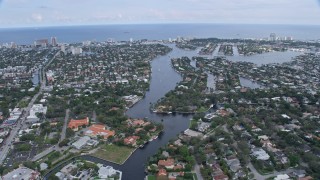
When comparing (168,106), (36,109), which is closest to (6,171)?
(36,109)

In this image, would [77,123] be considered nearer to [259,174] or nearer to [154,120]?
[154,120]

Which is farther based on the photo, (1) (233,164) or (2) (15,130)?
(2) (15,130)

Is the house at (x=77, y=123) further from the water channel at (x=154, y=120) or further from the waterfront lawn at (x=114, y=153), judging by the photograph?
the water channel at (x=154, y=120)

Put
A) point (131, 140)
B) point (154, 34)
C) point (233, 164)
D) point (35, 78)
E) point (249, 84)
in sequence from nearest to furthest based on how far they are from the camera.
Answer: point (233, 164) → point (131, 140) → point (249, 84) → point (35, 78) → point (154, 34)

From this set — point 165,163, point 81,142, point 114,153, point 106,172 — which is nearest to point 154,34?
point 81,142

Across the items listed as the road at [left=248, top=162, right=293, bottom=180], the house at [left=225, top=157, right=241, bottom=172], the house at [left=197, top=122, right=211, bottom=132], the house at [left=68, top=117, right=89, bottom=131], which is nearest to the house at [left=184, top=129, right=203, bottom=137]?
the house at [left=197, top=122, right=211, bottom=132]

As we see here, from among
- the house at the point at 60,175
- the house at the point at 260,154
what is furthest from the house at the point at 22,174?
the house at the point at 260,154

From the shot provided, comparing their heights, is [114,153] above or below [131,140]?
below

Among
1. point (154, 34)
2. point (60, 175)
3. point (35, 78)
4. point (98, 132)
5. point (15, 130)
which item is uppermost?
point (154, 34)
